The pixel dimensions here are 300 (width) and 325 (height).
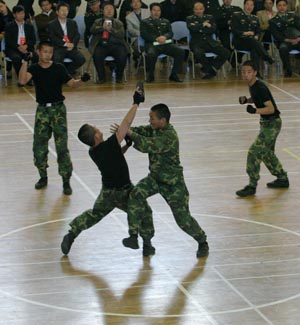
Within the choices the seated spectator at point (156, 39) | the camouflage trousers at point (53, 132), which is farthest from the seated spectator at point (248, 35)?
the camouflage trousers at point (53, 132)

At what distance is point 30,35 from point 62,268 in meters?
12.1

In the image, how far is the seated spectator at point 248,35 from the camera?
22.5 m

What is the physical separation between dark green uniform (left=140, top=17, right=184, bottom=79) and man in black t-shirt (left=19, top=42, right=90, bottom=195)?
8.95 metres

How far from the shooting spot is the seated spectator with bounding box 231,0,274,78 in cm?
2255

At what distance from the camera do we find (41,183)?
45.2ft

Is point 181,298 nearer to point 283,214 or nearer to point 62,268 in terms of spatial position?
point 62,268

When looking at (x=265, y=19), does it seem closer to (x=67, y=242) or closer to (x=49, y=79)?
(x=49, y=79)

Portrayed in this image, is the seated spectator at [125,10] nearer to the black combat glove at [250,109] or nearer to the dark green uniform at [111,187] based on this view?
the black combat glove at [250,109]

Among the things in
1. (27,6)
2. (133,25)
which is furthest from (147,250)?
(27,6)

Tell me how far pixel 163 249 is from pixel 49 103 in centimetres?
323

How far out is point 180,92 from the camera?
21.1m

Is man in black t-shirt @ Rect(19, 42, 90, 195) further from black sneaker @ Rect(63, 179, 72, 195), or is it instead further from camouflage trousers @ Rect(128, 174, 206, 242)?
camouflage trousers @ Rect(128, 174, 206, 242)

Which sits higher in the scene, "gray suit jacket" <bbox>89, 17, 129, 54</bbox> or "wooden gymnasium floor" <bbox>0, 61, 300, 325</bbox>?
"gray suit jacket" <bbox>89, 17, 129, 54</bbox>

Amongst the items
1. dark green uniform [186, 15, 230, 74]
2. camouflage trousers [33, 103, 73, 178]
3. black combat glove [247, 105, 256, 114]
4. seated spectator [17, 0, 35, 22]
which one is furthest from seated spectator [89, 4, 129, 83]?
black combat glove [247, 105, 256, 114]
